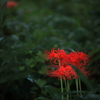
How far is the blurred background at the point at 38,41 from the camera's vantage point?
138cm

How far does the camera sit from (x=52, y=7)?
14.9 feet

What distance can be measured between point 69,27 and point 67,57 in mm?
2477

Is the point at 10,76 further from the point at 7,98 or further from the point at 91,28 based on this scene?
the point at 91,28

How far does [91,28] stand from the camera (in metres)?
3.12

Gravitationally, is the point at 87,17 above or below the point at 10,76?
above

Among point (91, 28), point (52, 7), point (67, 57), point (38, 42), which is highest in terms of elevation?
point (52, 7)

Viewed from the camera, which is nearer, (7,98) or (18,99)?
(18,99)

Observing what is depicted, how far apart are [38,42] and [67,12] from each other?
2.15 m

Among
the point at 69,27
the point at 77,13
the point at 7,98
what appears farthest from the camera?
the point at 77,13

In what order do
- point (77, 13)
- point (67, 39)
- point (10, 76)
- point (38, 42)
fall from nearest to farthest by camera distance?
point (10, 76) < point (38, 42) < point (67, 39) < point (77, 13)

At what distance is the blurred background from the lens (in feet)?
4.54

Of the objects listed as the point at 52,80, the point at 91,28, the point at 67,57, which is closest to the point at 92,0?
the point at 91,28

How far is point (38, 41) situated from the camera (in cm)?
225

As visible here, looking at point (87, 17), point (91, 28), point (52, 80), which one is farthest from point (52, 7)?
point (52, 80)
